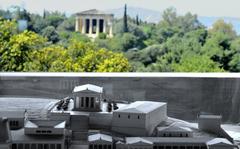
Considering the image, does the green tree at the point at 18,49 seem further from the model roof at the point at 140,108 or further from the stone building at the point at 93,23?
the model roof at the point at 140,108

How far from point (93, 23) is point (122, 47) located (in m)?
0.84

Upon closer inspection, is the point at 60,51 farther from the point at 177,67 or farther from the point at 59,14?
the point at 177,67

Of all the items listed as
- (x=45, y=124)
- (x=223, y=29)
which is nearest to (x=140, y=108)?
(x=45, y=124)

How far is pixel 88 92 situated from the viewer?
2.76 metres

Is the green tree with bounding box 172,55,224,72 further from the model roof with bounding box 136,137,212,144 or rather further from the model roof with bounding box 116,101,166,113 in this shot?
the model roof with bounding box 136,137,212,144

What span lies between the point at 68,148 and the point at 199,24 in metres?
3.46

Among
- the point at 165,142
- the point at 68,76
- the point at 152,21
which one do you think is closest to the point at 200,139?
the point at 165,142

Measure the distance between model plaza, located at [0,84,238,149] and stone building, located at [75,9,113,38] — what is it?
4.66ft

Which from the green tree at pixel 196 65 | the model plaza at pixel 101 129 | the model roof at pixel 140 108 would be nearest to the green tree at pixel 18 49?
the green tree at pixel 196 65

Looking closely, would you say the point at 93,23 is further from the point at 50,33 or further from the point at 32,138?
the point at 32,138

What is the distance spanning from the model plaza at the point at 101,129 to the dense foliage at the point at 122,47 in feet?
5.31

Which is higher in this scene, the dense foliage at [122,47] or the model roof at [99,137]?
the dense foliage at [122,47]

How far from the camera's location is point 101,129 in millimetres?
2697

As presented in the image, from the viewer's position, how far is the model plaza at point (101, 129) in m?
2.37
